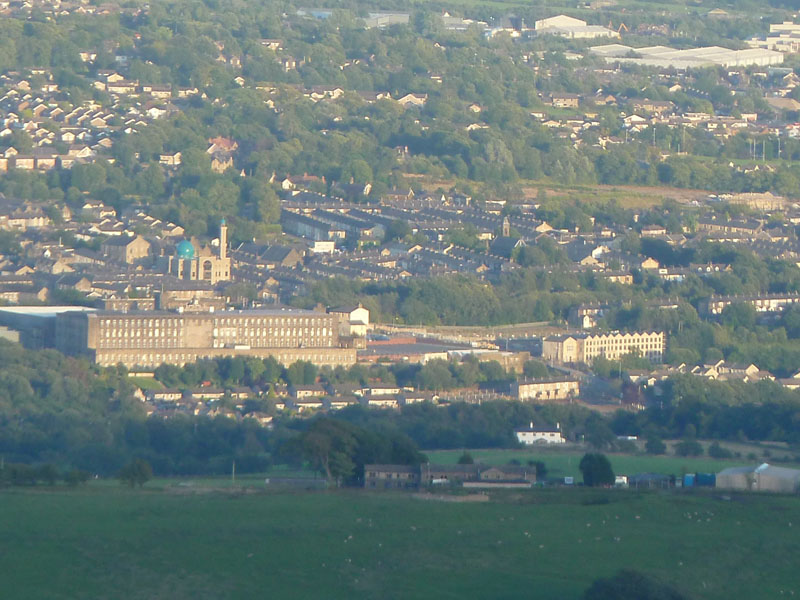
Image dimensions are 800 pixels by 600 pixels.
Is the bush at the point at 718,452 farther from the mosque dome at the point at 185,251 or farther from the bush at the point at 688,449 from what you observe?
the mosque dome at the point at 185,251

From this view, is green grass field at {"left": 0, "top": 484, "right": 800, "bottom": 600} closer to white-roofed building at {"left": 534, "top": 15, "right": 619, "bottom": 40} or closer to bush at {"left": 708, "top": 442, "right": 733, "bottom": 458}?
bush at {"left": 708, "top": 442, "right": 733, "bottom": 458}

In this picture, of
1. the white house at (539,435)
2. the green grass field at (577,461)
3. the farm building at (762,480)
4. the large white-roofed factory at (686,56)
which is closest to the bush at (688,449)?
the green grass field at (577,461)

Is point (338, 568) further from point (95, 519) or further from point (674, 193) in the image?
point (674, 193)

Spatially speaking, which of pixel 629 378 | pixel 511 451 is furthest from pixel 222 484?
pixel 629 378

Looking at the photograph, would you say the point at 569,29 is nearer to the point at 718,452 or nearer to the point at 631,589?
the point at 718,452

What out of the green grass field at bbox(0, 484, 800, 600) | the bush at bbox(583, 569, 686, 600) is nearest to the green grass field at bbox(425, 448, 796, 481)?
the green grass field at bbox(0, 484, 800, 600)
